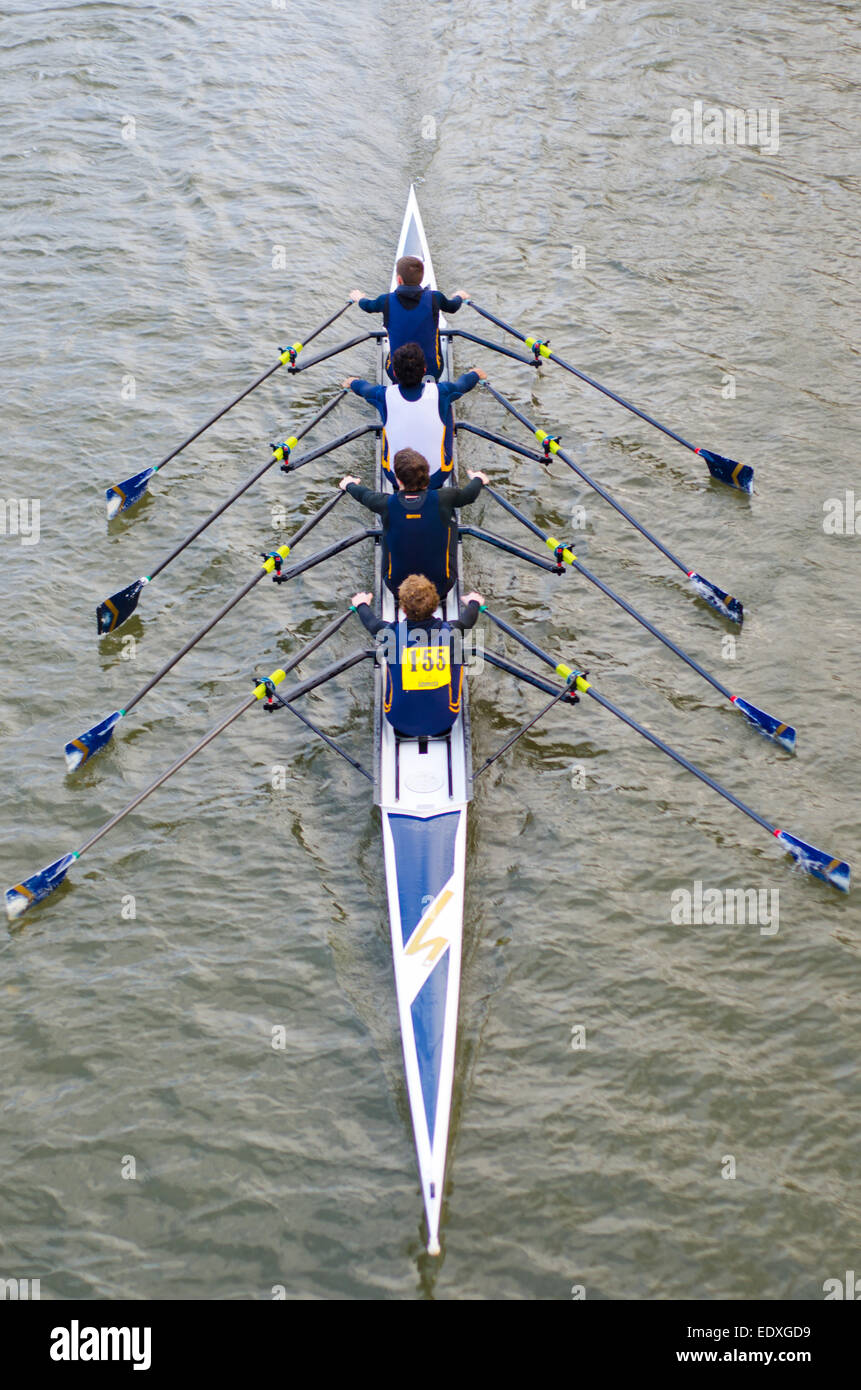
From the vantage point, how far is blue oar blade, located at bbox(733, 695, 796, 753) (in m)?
9.38

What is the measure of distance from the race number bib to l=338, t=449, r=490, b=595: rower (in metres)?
0.88

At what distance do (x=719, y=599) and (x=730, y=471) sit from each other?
80.3 inches

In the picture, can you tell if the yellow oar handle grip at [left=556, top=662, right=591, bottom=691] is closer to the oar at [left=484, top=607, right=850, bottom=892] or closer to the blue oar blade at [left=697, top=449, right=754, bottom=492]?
the oar at [left=484, top=607, right=850, bottom=892]

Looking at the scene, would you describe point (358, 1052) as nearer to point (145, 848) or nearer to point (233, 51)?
point (145, 848)

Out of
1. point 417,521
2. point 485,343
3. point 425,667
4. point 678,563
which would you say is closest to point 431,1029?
point 425,667

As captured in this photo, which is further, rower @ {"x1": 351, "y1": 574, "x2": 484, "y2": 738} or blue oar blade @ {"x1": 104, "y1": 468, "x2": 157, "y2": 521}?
blue oar blade @ {"x1": 104, "y1": 468, "x2": 157, "y2": 521}

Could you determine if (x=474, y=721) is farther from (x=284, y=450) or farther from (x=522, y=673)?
(x=284, y=450)

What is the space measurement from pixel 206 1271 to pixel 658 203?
51.6 ft

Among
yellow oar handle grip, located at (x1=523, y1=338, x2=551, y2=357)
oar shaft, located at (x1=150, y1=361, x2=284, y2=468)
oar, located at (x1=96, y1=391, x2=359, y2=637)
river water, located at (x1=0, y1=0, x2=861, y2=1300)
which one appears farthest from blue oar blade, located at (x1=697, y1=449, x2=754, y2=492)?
oar shaft, located at (x1=150, y1=361, x2=284, y2=468)

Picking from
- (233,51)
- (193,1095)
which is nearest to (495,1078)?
(193,1095)

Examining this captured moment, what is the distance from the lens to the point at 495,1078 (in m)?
7.36

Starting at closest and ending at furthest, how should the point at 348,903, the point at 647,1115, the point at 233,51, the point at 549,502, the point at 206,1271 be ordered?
the point at 206,1271
the point at 647,1115
the point at 348,903
the point at 549,502
the point at 233,51

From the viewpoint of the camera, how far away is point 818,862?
8.37 meters

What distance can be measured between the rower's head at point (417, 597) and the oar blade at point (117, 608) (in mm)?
3697
